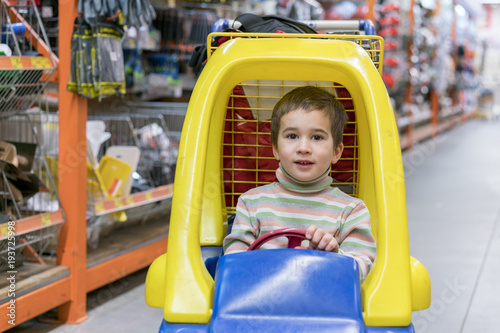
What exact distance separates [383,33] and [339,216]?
6979 millimetres

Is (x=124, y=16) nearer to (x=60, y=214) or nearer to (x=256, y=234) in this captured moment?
(x=60, y=214)

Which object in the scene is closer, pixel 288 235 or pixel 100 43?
pixel 288 235

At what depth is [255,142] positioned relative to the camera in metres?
2.46

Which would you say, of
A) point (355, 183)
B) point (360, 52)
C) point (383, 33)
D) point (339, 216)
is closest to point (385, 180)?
point (339, 216)

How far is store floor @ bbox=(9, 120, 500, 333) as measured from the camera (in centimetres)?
304

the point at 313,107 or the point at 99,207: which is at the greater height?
the point at 313,107

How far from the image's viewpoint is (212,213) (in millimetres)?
2221

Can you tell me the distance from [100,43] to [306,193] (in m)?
1.51

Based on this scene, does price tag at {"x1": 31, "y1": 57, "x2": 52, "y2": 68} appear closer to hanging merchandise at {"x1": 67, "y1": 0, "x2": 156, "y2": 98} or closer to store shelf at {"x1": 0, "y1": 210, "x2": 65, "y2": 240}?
hanging merchandise at {"x1": 67, "y1": 0, "x2": 156, "y2": 98}

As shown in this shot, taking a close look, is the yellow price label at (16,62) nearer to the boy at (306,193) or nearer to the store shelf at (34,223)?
the store shelf at (34,223)

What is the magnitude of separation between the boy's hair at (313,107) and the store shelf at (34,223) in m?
1.18

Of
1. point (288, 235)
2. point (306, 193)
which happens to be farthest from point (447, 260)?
point (288, 235)

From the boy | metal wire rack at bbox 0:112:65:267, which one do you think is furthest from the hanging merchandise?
the boy

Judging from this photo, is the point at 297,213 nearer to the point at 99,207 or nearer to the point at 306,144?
the point at 306,144
